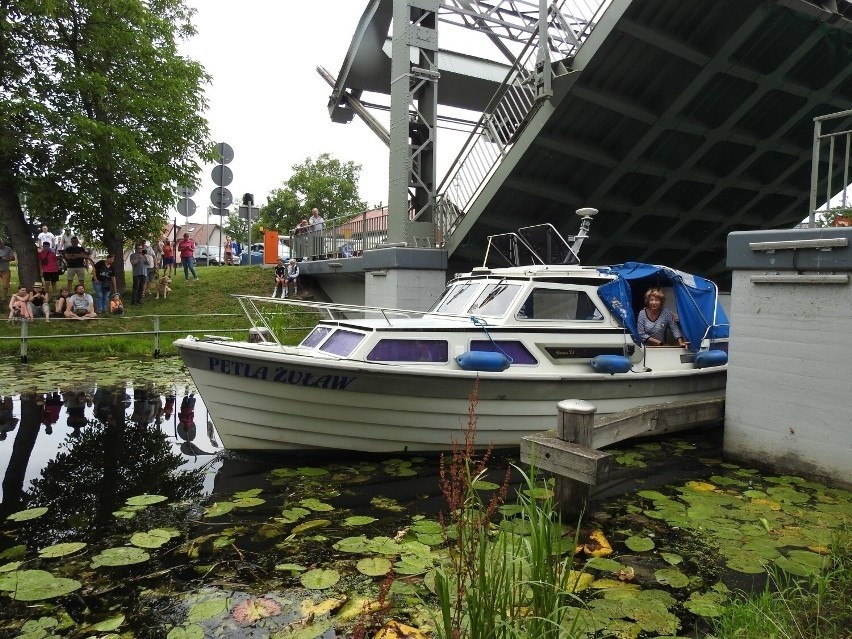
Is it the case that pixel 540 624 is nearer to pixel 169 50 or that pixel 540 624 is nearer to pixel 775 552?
pixel 775 552

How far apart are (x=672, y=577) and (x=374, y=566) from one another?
204cm

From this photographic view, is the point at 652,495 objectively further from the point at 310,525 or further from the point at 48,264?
the point at 48,264

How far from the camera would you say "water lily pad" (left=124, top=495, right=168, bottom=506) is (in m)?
5.13

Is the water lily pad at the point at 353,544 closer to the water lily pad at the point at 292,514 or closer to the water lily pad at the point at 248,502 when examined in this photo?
the water lily pad at the point at 292,514

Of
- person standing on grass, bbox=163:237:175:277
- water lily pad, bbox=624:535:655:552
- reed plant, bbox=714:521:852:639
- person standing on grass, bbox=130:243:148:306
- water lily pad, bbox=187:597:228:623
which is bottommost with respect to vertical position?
water lily pad, bbox=187:597:228:623

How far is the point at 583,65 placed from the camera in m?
9.52

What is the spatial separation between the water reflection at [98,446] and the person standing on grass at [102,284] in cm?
664

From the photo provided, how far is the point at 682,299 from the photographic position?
8.14 metres

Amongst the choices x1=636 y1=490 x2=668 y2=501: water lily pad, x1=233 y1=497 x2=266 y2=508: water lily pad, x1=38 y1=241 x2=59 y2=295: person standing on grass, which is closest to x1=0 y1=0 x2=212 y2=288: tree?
x1=38 y1=241 x2=59 y2=295: person standing on grass

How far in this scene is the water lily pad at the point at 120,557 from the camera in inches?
160

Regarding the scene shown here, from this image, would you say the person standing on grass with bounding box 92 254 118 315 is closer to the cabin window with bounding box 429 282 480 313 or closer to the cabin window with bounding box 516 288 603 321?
the cabin window with bounding box 429 282 480 313

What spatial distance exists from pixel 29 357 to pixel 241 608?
37.0ft

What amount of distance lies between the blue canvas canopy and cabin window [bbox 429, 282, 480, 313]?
5.72ft

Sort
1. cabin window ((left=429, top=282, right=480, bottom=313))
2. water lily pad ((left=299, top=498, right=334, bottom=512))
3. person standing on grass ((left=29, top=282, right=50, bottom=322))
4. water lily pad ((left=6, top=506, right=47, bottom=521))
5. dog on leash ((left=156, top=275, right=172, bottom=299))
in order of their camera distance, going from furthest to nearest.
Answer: dog on leash ((left=156, top=275, right=172, bottom=299)) → person standing on grass ((left=29, top=282, right=50, bottom=322)) → cabin window ((left=429, top=282, right=480, bottom=313)) → water lily pad ((left=299, top=498, right=334, bottom=512)) → water lily pad ((left=6, top=506, right=47, bottom=521))
